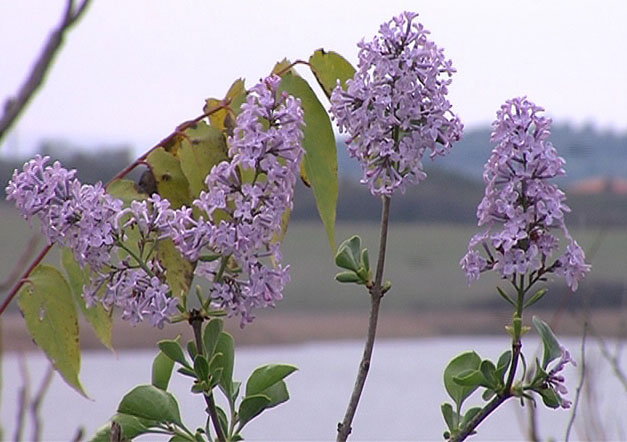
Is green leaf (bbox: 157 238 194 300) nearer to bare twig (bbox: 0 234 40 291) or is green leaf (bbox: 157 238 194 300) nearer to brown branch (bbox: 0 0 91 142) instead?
brown branch (bbox: 0 0 91 142)

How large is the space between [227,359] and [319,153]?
0.15 metres

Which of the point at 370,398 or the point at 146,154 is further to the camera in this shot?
the point at 370,398

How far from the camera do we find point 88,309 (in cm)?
66

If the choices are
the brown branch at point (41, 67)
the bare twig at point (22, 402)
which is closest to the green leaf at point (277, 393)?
the brown branch at point (41, 67)

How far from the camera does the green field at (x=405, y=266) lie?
5324 mm

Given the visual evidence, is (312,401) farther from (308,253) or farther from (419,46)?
(419,46)

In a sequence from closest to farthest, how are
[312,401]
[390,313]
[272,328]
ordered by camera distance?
[312,401] → [272,328] → [390,313]

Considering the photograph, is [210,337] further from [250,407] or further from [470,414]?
[470,414]

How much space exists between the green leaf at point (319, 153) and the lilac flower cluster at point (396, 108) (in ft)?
0.26

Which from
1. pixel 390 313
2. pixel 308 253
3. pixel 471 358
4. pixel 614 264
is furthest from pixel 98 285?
pixel 390 313

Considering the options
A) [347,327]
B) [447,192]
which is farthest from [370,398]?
[347,327]

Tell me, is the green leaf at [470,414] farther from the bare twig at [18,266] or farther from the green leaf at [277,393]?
the bare twig at [18,266]

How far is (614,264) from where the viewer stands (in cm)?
616

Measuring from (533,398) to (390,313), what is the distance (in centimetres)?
638
